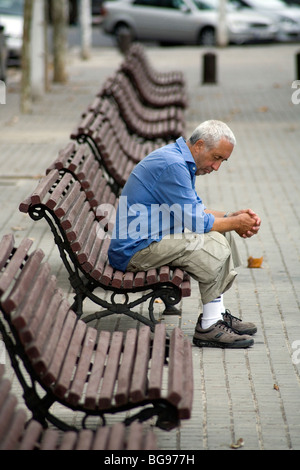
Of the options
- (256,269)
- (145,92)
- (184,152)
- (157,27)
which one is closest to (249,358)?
(184,152)

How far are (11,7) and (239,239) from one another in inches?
734

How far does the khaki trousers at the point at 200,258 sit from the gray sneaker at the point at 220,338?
182mm

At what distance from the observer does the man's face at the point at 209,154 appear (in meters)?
5.55

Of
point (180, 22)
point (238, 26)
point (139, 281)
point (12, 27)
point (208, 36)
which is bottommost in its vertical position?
point (208, 36)

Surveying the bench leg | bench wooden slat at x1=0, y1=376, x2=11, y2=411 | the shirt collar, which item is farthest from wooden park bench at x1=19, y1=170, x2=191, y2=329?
bench wooden slat at x1=0, y1=376, x2=11, y2=411

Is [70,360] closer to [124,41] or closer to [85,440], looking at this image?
[85,440]

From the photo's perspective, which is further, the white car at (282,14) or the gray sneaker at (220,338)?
the white car at (282,14)

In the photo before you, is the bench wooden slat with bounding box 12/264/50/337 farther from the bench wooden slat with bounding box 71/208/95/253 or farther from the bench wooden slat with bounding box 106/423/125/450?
the bench wooden slat with bounding box 71/208/95/253

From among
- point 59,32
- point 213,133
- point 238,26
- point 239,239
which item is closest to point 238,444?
point 213,133

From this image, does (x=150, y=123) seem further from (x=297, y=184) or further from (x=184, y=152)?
(x=184, y=152)

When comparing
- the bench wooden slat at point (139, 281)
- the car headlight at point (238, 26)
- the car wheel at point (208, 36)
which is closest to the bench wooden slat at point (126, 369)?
the bench wooden slat at point (139, 281)

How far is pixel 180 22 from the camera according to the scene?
1225 inches

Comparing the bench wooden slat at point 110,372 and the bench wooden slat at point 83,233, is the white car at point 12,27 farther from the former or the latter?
the bench wooden slat at point 110,372

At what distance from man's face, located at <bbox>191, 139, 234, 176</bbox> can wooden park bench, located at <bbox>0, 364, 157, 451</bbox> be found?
2.27m
